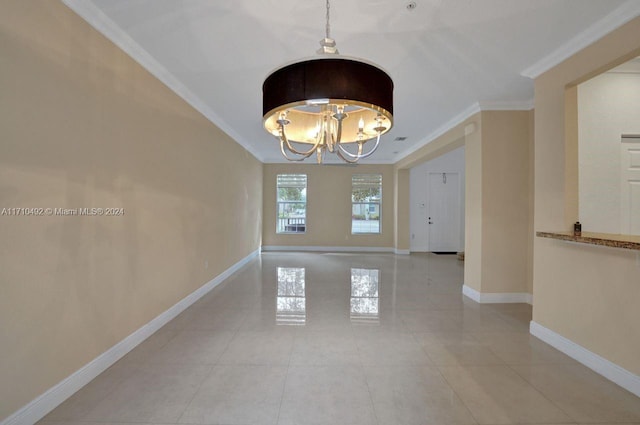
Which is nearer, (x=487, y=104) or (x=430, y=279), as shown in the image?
(x=487, y=104)

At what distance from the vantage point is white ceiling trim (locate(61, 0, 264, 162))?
6.81 feet

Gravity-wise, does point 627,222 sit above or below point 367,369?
above

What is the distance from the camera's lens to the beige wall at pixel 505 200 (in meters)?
3.99

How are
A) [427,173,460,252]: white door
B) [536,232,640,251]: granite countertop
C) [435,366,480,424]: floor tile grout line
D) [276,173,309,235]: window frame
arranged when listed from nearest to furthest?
[435,366,480,424]: floor tile grout line
[536,232,640,251]: granite countertop
[427,173,460,252]: white door
[276,173,309,235]: window frame

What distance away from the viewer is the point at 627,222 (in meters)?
2.80

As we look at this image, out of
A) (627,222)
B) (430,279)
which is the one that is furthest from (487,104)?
(430,279)

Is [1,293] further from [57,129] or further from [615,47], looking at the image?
[615,47]

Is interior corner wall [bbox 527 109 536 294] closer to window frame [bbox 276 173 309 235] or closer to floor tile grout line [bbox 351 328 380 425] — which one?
floor tile grout line [bbox 351 328 380 425]

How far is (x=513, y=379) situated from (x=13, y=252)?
10.9 feet

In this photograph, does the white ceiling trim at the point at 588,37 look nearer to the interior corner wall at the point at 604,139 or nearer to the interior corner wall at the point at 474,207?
the interior corner wall at the point at 604,139

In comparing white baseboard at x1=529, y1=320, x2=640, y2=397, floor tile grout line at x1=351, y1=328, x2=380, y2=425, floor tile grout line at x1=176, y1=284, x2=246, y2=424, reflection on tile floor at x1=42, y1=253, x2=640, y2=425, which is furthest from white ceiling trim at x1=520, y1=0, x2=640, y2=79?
floor tile grout line at x1=176, y1=284, x2=246, y2=424

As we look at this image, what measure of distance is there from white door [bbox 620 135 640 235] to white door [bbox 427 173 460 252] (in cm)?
586

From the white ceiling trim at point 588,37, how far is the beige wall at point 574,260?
0.04 metres

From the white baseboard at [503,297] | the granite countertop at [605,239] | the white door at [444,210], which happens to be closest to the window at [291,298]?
the white baseboard at [503,297]
